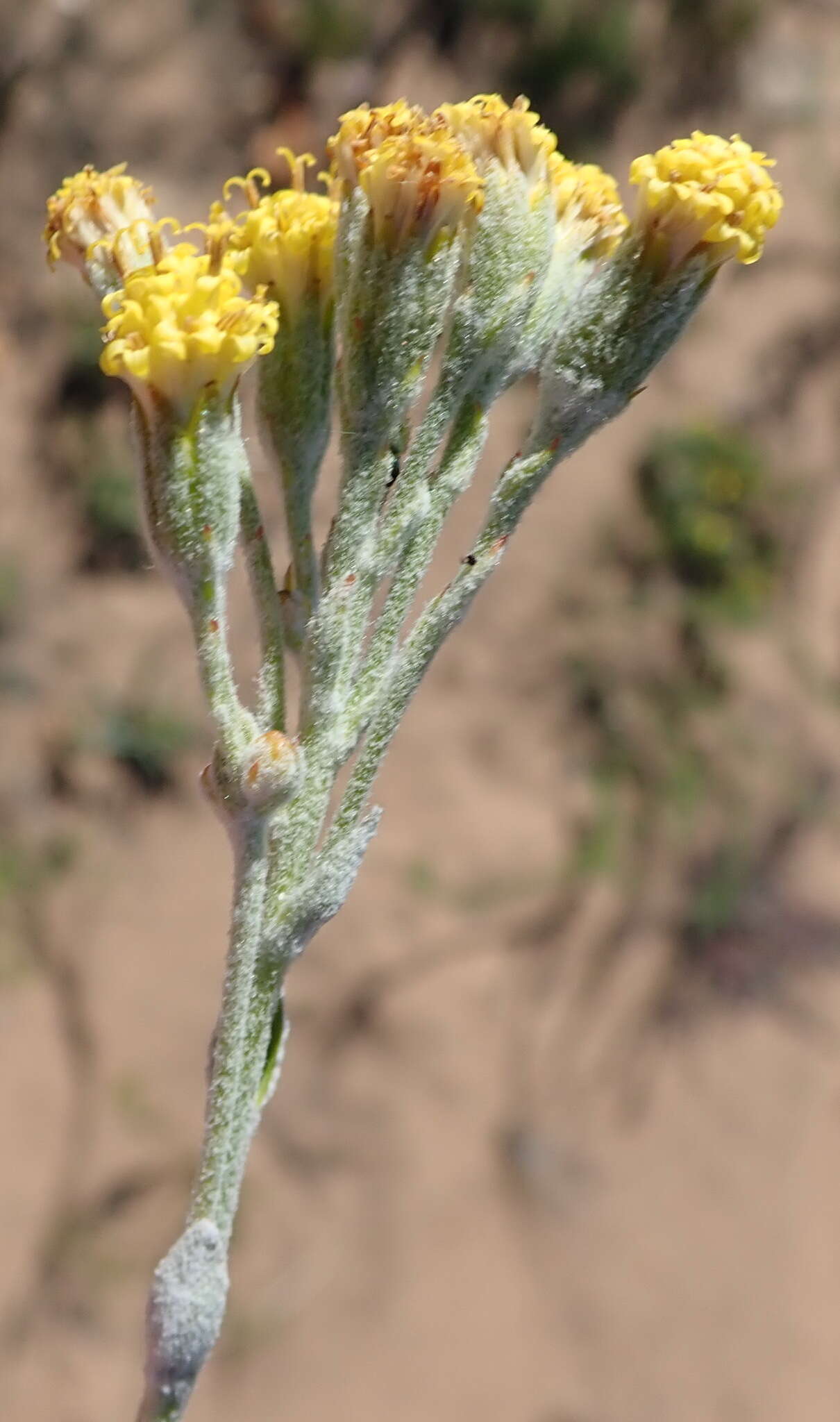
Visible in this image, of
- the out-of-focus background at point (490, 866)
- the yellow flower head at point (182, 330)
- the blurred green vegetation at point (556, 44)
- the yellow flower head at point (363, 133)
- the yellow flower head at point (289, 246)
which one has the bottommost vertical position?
the out-of-focus background at point (490, 866)

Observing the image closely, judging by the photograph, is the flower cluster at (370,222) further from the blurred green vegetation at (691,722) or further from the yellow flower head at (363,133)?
the blurred green vegetation at (691,722)

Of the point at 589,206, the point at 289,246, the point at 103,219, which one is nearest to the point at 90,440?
the point at 103,219

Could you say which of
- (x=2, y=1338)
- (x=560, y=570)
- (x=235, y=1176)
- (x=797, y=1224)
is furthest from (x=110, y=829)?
(x=797, y=1224)

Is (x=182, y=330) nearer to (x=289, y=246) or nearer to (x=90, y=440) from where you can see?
(x=289, y=246)

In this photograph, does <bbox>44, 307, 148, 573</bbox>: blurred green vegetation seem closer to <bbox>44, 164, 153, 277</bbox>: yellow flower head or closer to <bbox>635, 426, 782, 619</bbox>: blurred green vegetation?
<bbox>635, 426, 782, 619</bbox>: blurred green vegetation

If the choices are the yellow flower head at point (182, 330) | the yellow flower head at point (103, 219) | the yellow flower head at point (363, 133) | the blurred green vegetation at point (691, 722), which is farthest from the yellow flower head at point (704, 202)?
the blurred green vegetation at point (691, 722)

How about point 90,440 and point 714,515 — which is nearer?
point 90,440
